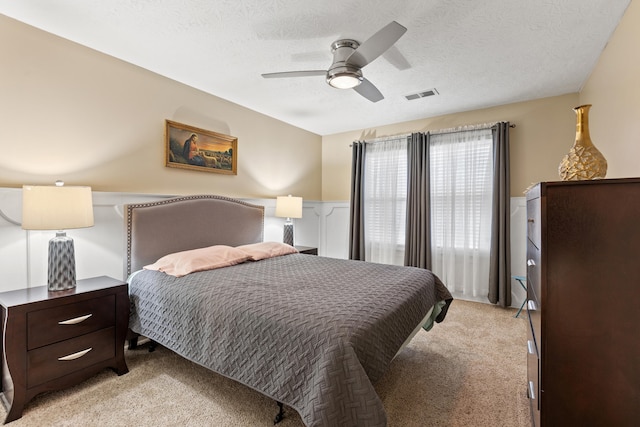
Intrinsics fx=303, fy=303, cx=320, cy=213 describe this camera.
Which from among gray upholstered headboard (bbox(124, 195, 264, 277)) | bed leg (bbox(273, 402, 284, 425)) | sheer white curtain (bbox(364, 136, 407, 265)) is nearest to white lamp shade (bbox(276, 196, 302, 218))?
gray upholstered headboard (bbox(124, 195, 264, 277))

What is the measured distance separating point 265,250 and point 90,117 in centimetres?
195

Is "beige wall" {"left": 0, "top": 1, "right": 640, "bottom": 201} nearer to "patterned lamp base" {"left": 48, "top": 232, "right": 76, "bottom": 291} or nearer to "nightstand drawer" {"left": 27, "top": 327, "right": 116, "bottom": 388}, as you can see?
"patterned lamp base" {"left": 48, "top": 232, "right": 76, "bottom": 291}

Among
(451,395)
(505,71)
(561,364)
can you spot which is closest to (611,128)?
(505,71)

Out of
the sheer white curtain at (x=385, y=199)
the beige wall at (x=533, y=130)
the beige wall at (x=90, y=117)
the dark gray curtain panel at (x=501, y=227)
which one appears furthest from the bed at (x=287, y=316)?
the beige wall at (x=533, y=130)

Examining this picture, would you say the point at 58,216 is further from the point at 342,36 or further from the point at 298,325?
the point at 342,36

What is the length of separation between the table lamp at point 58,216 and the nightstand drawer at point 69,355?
387 mm

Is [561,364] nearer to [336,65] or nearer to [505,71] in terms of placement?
[336,65]

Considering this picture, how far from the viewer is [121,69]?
108 inches

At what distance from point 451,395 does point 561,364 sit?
3.26 ft

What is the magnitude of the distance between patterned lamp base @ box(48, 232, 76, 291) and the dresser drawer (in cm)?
21

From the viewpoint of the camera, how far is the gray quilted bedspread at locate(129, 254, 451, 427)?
4.31ft

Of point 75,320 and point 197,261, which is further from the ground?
point 197,261

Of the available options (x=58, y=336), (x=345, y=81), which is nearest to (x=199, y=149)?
(x=345, y=81)

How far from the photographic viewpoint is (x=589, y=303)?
3.95 feet
